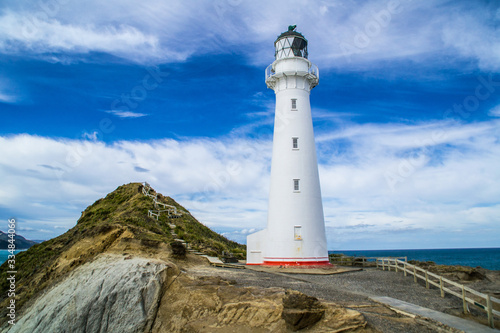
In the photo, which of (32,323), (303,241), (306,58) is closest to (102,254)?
(32,323)

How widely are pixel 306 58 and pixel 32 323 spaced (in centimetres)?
2197

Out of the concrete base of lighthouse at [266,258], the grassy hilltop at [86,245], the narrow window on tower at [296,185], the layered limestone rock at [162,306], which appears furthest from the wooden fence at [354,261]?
the layered limestone rock at [162,306]

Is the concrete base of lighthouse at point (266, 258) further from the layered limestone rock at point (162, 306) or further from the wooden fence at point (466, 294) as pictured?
the layered limestone rock at point (162, 306)

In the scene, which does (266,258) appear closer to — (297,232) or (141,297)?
(297,232)

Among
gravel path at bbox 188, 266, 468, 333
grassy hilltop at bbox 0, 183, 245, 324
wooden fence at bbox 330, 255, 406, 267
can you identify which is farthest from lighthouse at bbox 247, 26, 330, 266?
wooden fence at bbox 330, 255, 406, 267

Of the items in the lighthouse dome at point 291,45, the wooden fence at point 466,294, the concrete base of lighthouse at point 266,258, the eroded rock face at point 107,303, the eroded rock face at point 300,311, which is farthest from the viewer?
the lighthouse dome at point 291,45

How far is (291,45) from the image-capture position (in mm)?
25062

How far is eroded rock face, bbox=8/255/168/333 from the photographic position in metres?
12.2

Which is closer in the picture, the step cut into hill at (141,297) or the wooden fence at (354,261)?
the step cut into hill at (141,297)

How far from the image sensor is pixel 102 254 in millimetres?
16391

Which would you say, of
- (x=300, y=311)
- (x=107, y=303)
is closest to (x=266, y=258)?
(x=107, y=303)

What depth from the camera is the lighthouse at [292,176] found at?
72.9 feet

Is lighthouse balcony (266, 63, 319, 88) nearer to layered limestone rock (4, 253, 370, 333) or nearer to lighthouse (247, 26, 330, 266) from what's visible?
lighthouse (247, 26, 330, 266)

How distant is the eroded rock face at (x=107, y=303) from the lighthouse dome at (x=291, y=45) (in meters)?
17.5
